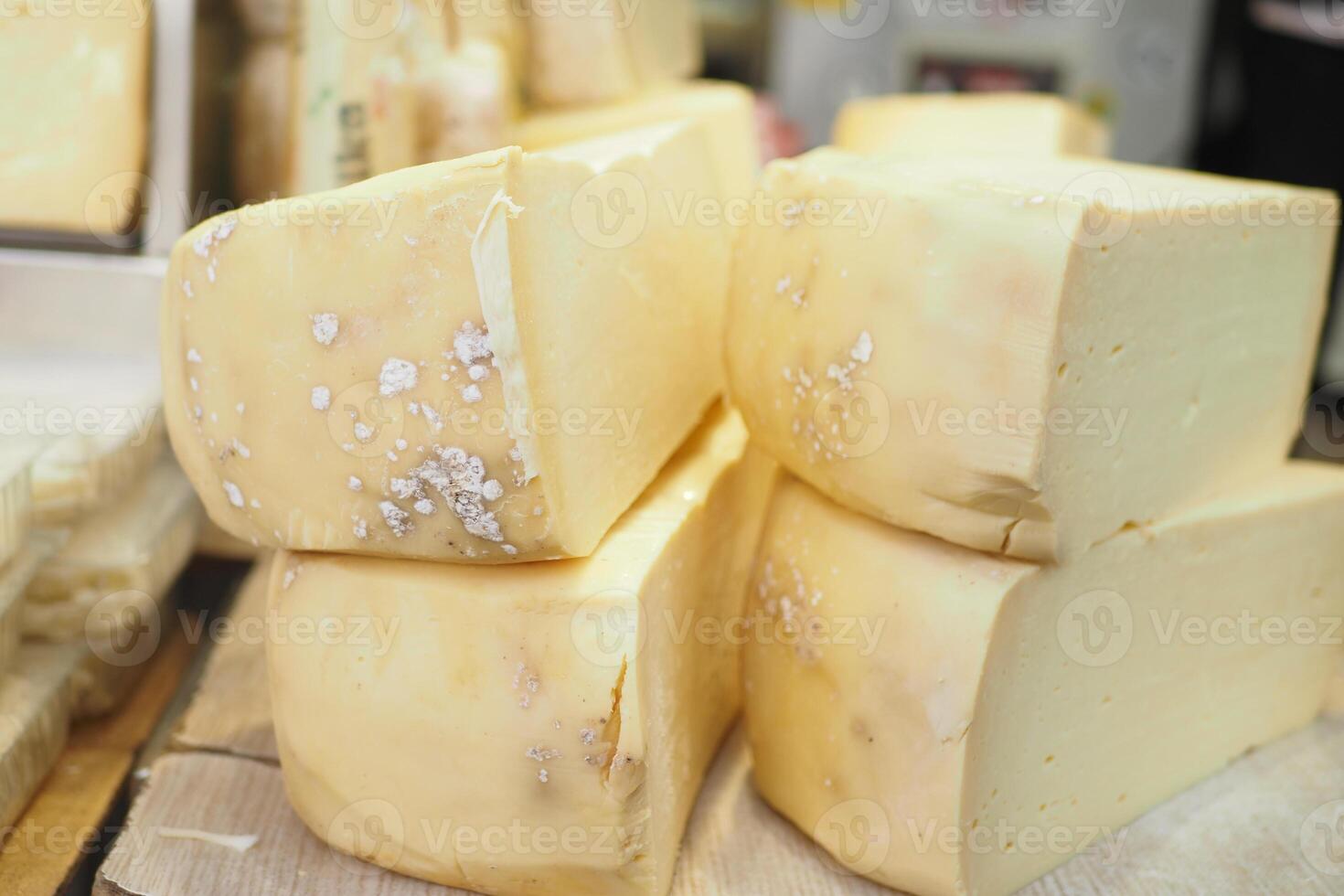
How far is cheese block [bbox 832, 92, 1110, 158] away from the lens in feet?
4.85

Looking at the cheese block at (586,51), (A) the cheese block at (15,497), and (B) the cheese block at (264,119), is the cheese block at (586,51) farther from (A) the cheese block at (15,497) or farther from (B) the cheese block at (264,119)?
(A) the cheese block at (15,497)

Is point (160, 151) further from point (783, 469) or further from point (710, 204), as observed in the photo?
point (783, 469)

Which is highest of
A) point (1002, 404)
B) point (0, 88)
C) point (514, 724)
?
point (0, 88)

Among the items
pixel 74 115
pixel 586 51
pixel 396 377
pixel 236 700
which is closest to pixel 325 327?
pixel 396 377

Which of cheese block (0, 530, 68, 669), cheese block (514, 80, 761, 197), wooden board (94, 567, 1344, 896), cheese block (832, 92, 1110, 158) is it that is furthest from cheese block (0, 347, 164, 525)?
cheese block (832, 92, 1110, 158)

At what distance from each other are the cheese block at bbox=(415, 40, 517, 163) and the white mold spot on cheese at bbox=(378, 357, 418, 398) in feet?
2.09

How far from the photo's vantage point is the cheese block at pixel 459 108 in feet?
4.56

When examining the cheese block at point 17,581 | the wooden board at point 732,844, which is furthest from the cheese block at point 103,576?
the wooden board at point 732,844

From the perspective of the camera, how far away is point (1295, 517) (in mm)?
1092

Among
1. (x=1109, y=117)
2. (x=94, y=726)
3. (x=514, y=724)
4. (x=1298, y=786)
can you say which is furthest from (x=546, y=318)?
(x=1109, y=117)

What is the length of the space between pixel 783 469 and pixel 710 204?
0.29 metres

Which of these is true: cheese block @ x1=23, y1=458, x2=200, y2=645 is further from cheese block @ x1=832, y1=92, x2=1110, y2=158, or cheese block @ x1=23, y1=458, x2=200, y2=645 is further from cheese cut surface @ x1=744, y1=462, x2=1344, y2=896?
cheese block @ x1=832, y1=92, x2=1110, y2=158

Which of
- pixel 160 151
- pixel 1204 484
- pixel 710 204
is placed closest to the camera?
pixel 1204 484

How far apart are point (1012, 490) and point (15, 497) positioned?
0.85 m
